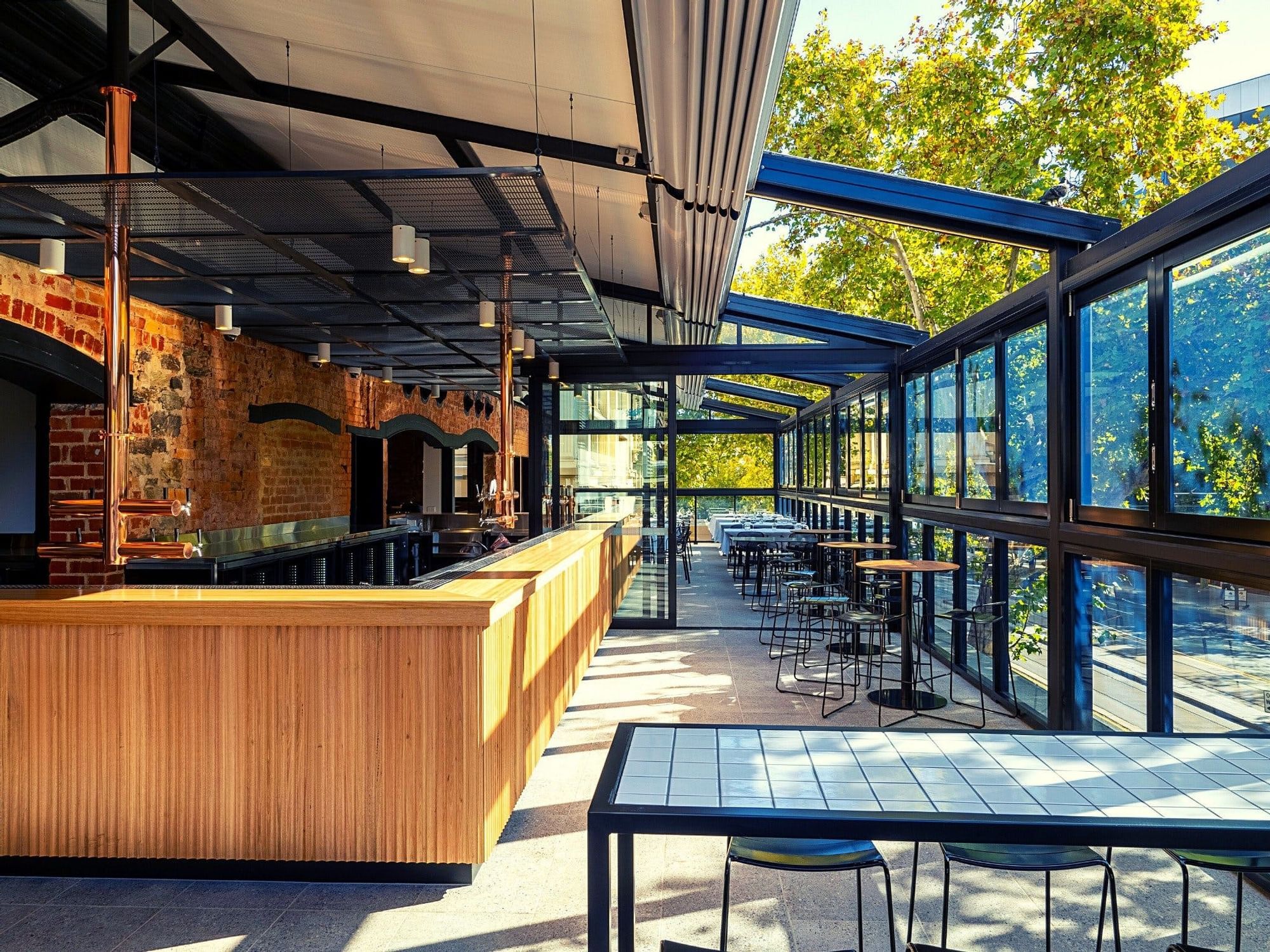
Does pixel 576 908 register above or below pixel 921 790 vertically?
below

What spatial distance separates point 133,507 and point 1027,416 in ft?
15.6

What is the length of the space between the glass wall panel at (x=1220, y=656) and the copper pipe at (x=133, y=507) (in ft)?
12.2

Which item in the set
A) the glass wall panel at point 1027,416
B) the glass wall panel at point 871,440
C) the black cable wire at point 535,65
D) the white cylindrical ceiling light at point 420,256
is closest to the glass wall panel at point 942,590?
the glass wall panel at point 1027,416

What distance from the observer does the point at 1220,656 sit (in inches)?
140

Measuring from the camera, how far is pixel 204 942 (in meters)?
2.82

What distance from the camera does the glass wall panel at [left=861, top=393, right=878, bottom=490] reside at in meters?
9.66

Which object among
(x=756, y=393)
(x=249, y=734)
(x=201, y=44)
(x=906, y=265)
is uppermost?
(x=906, y=265)

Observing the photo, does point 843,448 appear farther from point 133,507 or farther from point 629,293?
point 133,507

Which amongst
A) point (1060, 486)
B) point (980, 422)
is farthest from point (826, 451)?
point (1060, 486)

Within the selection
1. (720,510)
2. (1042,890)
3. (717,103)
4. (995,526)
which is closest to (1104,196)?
(995,526)

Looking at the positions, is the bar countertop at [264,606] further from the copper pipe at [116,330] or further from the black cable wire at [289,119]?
the black cable wire at [289,119]

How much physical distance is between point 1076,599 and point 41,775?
467cm

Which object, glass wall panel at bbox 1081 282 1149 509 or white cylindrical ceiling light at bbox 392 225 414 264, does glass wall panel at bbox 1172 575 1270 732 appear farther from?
white cylindrical ceiling light at bbox 392 225 414 264

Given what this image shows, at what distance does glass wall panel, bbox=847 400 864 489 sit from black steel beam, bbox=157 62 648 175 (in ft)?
20.5
